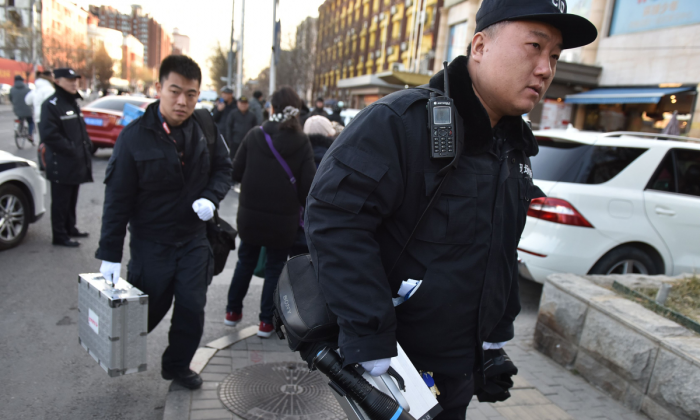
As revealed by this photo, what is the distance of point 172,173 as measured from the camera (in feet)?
10.3

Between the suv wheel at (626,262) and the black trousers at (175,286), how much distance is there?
3.89m

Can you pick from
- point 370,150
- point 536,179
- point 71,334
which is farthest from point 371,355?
point 536,179

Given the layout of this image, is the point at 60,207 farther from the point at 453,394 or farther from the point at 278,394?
the point at 453,394

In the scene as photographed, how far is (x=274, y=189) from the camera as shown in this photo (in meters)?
4.09

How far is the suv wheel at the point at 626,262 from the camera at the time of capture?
5016 millimetres

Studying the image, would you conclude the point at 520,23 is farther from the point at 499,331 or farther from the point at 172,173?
the point at 172,173

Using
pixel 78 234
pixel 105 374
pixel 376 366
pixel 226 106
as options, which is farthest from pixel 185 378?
pixel 226 106

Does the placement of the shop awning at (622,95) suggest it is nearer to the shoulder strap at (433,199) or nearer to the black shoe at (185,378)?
the black shoe at (185,378)

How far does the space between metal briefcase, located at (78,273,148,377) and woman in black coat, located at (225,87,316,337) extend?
49.9 inches

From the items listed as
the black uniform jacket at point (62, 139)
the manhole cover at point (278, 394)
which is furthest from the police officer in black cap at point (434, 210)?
the black uniform jacket at point (62, 139)

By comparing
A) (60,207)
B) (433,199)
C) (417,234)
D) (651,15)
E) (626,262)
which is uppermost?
(651,15)

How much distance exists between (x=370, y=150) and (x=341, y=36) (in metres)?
63.3

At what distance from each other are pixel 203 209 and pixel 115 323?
83 centimetres

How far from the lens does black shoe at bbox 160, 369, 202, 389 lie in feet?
10.5
